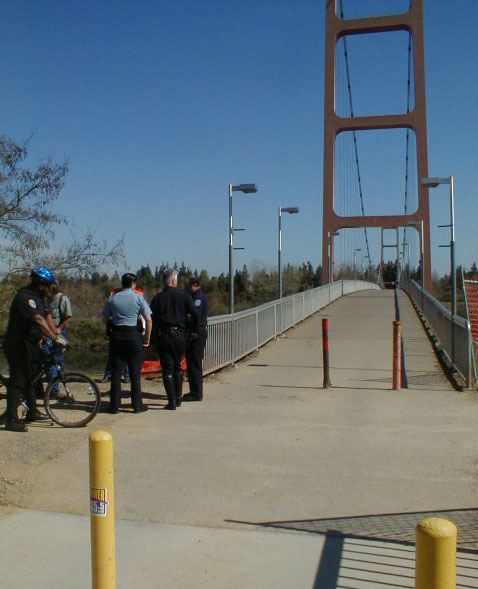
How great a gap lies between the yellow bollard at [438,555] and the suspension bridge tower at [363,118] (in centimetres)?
4510

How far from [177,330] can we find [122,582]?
437cm

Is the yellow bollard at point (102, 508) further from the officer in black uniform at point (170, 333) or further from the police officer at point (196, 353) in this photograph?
the police officer at point (196, 353)

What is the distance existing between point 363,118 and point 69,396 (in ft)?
151

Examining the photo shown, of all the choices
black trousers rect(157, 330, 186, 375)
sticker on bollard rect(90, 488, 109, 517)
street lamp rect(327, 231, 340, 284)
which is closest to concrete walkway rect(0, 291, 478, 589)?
black trousers rect(157, 330, 186, 375)

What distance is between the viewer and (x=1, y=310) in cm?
2017

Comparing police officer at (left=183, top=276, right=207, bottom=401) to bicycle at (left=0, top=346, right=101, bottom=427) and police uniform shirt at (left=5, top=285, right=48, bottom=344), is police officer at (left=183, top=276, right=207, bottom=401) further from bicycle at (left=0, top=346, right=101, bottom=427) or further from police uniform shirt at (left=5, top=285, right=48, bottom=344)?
police uniform shirt at (left=5, top=285, right=48, bottom=344)

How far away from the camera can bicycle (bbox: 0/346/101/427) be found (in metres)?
6.73

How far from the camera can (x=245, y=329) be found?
13125mm

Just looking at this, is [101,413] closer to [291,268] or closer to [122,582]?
[122,582]

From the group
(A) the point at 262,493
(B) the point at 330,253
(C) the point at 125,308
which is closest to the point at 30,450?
(C) the point at 125,308

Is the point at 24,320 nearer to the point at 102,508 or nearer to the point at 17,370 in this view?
the point at 17,370

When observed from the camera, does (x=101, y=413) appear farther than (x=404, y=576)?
Yes

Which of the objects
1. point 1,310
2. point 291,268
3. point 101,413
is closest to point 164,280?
point 101,413

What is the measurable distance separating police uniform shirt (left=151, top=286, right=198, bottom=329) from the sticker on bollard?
15.8 ft
